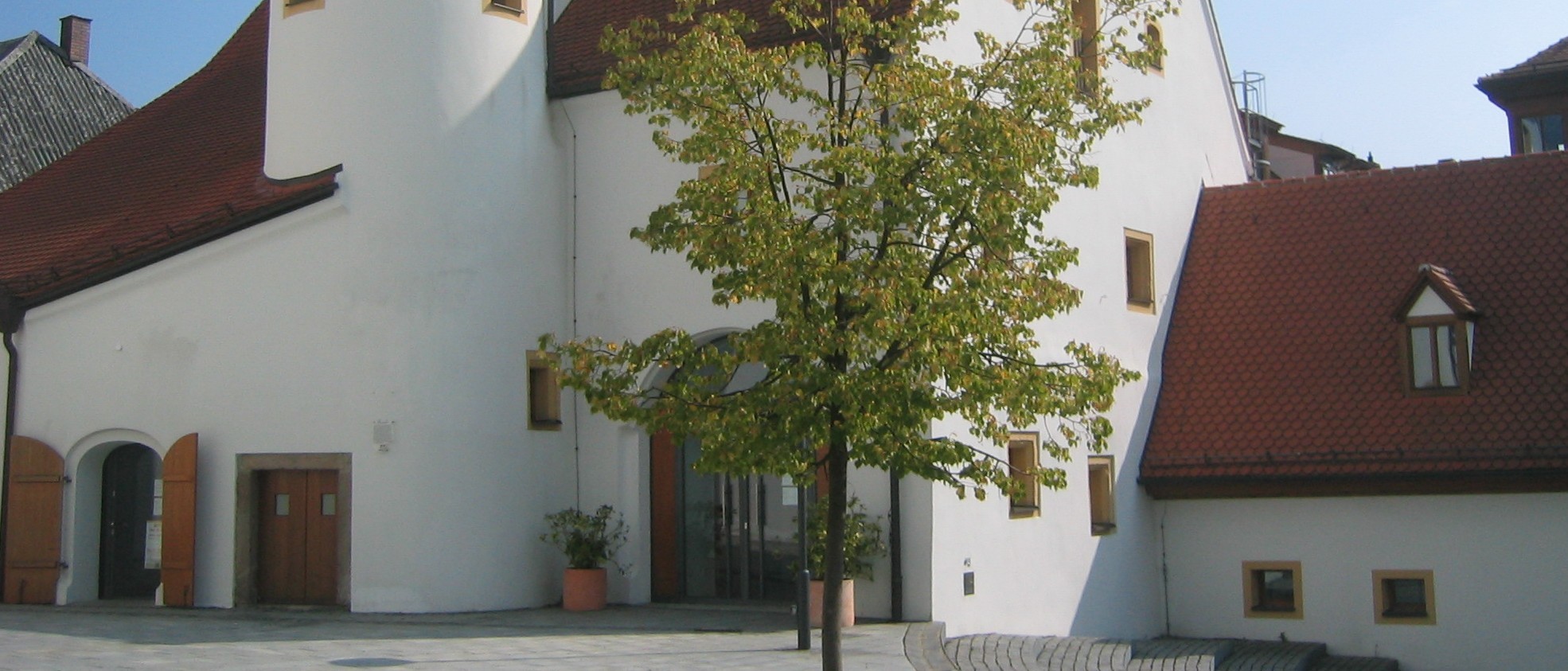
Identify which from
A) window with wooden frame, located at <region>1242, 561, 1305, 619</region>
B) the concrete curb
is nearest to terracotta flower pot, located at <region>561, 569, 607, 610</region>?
the concrete curb

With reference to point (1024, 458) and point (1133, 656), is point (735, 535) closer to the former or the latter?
point (1024, 458)

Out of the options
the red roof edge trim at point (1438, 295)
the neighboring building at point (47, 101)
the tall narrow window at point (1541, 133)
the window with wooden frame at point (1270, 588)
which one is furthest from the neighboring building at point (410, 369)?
the tall narrow window at point (1541, 133)

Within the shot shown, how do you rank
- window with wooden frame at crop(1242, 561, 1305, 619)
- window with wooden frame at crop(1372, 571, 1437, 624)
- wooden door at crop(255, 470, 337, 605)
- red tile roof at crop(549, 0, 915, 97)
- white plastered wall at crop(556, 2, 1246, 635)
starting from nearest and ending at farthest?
1. white plastered wall at crop(556, 2, 1246, 635)
2. wooden door at crop(255, 470, 337, 605)
3. red tile roof at crop(549, 0, 915, 97)
4. window with wooden frame at crop(1372, 571, 1437, 624)
5. window with wooden frame at crop(1242, 561, 1305, 619)

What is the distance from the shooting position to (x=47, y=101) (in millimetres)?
31219

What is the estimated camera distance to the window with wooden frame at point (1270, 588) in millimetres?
21688

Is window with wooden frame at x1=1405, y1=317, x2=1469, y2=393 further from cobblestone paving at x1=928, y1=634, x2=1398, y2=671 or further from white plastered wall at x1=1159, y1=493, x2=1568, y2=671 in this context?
cobblestone paving at x1=928, y1=634, x2=1398, y2=671

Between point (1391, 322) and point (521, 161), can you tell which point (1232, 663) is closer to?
point (1391, 322)

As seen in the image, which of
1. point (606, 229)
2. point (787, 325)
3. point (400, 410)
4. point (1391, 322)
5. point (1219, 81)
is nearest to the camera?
point (787, 325)

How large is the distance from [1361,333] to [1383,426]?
1.50m

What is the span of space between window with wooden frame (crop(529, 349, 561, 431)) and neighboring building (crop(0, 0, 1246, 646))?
4cm

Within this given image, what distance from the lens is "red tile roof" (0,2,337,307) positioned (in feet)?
63.9

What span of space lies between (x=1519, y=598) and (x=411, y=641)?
13025 millimetres

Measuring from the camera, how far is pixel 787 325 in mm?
11781

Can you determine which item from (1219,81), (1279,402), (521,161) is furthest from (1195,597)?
(521,161)
